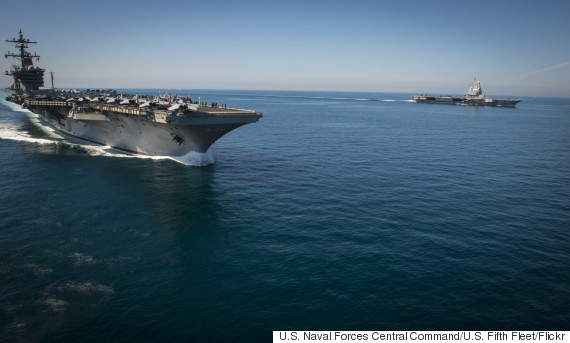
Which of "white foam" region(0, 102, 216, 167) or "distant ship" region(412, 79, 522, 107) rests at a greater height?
"distant ship" region(412, 79, 522, 107)

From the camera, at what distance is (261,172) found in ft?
127

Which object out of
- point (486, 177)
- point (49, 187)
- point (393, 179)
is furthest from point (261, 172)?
point (486, 177)

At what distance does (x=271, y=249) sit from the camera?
67.3ft

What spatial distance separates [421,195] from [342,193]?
7.30 metres

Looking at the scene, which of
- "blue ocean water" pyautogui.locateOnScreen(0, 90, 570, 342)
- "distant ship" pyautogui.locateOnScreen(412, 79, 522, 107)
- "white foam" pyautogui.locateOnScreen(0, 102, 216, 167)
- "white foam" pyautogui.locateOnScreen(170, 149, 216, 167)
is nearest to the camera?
"blue ocean water" pyautogui.locateOnScreen(0, 90, 570, 342)

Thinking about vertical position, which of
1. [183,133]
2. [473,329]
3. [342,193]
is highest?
[183,133]

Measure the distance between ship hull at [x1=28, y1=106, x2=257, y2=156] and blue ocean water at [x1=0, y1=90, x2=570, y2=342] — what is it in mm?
3036

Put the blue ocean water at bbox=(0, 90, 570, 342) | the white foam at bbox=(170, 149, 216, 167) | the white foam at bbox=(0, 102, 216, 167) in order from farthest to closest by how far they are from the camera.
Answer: the white foam at bbox=(0, 102, 216, 167) → the white foam at bbox=(170, 149, 216, 167) → the blue ocean water at bbox=(0, 90, 570, 342)

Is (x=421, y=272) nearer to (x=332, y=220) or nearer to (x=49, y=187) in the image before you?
(x=332, y=220)

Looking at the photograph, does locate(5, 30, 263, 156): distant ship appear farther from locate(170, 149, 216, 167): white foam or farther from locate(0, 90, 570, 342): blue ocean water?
locate(0, 90, 570, 342): blue ocean water

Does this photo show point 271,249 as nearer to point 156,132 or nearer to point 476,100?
point 156,132

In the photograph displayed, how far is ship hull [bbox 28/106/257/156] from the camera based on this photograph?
38.0 meters

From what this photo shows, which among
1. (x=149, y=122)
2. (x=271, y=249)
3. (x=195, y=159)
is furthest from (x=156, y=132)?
(x=271, y=249)

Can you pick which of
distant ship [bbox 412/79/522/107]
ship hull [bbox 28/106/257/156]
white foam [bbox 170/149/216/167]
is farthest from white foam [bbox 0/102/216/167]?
distant ship [bbox 412/79/522/107]
